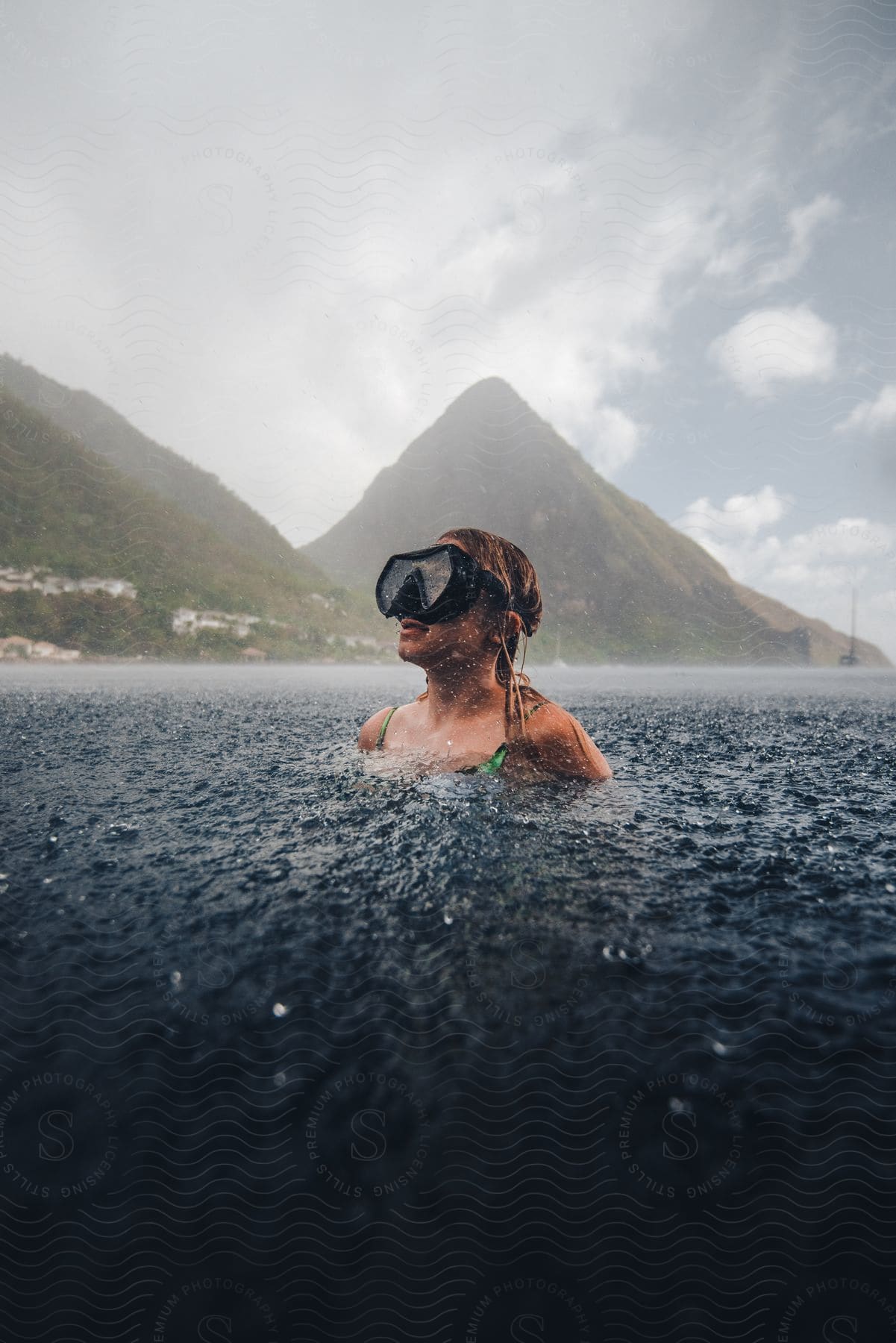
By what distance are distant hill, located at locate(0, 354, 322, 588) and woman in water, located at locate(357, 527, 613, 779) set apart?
82.5 meters

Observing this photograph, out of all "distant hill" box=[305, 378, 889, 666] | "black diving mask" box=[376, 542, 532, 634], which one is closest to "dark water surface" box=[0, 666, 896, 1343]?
"black diving mask" box=[376, 542, 532, 634]

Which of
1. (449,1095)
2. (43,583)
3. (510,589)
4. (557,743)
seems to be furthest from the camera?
(43,583)

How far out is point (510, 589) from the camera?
4695 millimetres

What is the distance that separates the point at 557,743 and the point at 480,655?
3.60 feet

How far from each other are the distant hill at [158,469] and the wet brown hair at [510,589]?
→ 82581 mm

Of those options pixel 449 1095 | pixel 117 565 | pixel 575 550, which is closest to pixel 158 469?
pixel 117 565

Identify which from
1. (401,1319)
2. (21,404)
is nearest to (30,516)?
(21,404)

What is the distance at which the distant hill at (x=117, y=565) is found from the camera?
52531 millimetres

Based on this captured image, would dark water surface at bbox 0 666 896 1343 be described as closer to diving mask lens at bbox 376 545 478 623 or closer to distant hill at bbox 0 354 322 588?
diving mask lens at bbox 376 545 478 623

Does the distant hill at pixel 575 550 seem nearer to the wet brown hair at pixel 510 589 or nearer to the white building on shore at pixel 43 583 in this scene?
the white building on shore at pixel 43 583

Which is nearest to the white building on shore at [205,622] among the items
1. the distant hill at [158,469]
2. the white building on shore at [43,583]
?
the white building on shore at [43,583]

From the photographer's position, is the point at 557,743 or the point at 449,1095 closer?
the point at 449,1095

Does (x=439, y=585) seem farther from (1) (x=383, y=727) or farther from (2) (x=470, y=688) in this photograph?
(1) (x=383, y=727)

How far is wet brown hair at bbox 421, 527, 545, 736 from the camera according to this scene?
15.0ft
